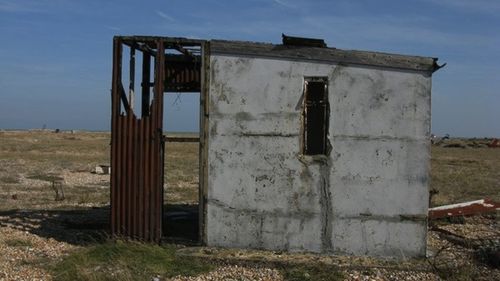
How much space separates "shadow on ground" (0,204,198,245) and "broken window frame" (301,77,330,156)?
266 centimetres

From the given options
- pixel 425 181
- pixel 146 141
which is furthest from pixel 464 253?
pixel 146 141

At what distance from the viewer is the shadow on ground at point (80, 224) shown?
10695 millimetres

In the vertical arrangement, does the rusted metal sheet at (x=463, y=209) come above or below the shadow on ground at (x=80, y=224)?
above

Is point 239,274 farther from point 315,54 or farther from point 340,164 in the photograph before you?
point 315,54

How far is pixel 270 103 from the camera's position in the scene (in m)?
9.55

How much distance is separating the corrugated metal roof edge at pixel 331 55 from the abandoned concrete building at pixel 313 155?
17 mm

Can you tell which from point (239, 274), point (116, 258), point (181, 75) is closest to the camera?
point (239, 274)

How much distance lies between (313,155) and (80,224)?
544 cm

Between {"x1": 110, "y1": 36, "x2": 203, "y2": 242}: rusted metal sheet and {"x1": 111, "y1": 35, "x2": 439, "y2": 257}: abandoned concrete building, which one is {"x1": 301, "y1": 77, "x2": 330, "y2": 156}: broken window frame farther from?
{"x1": 110, "y1": 36, "x2": 203, "y2": 242}: rusted metal sheet

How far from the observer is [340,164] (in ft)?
31.1

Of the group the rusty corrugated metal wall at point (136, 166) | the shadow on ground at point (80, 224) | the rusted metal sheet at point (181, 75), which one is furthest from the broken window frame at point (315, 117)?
the rusted metal sheet at point (181, 75)

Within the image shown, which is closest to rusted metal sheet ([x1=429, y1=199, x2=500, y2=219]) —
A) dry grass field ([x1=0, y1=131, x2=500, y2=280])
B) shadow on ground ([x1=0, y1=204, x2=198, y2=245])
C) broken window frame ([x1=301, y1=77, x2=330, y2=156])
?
dry grass field ([x1=0, y1=131, x2=500, y2=280])

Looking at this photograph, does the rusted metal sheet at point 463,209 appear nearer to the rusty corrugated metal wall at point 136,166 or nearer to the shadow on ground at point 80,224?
the shadow on ground at point 80,224

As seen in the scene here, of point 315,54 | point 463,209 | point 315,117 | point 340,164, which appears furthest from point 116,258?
point 463,209
